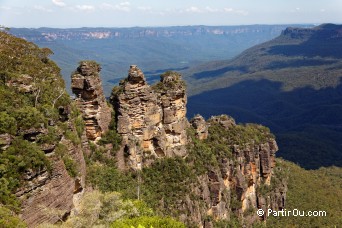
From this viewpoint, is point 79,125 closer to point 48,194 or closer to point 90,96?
point 90,96

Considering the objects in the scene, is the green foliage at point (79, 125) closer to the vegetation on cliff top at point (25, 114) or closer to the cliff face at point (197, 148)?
the vegetation on cliff top at point (25, 114)

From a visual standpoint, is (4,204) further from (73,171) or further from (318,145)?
(318,145)

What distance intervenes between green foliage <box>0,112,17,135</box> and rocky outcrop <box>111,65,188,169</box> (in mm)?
16908

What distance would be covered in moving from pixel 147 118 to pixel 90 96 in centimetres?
632

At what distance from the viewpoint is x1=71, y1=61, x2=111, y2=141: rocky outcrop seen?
112ft

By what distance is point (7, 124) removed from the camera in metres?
19.4


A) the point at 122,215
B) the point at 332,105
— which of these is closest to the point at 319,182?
the point at 122,215

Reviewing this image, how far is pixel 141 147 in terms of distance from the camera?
3816cm

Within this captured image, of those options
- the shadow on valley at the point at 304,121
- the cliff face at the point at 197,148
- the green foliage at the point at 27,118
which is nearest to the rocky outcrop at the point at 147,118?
the cliff face at the point at 197,148

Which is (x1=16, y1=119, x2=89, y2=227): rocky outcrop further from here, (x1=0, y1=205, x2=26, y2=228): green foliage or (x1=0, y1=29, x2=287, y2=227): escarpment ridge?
(x1=0, y1=205, x2=26, y2=228): green foliage

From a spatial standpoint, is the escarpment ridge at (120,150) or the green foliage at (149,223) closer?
the escarpment ridge at (120,150)

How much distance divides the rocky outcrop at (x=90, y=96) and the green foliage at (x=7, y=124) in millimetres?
14335

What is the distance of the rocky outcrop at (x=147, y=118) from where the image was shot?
1457 inches

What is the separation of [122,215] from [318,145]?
298 ft
